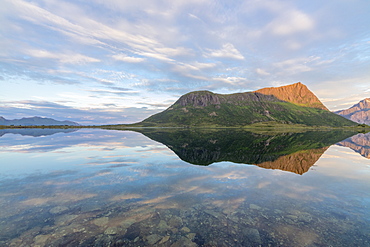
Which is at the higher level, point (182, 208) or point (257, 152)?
point (257, 152)

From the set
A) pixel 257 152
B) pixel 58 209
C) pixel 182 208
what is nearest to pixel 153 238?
pixel 182 208

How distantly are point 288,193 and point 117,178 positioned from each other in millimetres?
17934

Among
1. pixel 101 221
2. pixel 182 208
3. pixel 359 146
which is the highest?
pixel 101 221

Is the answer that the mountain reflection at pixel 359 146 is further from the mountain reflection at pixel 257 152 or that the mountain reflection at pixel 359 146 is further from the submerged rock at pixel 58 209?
the submerged rock at pixel 58 209

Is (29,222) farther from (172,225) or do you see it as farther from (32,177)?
(32,177)

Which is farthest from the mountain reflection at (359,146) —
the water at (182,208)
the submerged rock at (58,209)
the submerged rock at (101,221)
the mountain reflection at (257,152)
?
the submerged rock at (58,209)

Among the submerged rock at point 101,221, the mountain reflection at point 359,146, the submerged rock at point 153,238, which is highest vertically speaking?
the submerged rock at point 101,221

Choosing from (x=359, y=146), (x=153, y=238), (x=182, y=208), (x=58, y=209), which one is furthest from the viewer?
(x=359, y=146)

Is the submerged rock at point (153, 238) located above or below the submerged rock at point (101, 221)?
below

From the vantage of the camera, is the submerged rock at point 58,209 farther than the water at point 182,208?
Yes

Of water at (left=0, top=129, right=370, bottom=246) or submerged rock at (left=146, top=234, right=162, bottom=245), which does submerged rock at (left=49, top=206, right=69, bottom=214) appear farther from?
submerged rock at (left=146, top=234, right=162, bottom=245)

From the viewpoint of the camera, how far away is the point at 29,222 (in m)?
10.8

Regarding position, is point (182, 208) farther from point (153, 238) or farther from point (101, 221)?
A: point (101, 221)

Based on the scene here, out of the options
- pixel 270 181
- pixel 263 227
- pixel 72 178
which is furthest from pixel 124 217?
pixel 270 181
